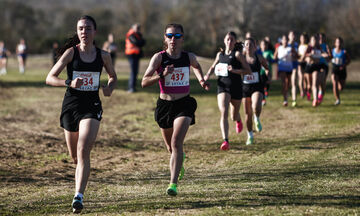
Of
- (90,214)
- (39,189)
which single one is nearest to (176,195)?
(90,214)

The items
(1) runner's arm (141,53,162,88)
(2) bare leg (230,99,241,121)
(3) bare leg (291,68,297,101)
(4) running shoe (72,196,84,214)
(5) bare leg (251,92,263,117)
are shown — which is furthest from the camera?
(3) bare leg (291,68,297,101)

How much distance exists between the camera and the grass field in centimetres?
650

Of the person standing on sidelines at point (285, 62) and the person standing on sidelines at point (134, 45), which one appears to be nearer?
the person standing on sidelines at point (285, 62)

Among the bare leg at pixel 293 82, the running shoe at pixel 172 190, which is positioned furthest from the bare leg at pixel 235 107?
the bare leg at pixel 293 82

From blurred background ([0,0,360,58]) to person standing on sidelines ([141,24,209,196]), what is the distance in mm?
34958

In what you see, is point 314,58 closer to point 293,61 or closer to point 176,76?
point 293,61

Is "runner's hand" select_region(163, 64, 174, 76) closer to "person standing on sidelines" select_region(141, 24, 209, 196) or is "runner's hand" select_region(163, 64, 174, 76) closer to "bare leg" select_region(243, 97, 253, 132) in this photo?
"person standing on sidelines" select_region(141, 24, 209, 196)

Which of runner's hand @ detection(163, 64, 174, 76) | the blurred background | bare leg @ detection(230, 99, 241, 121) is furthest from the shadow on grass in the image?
the blurred background

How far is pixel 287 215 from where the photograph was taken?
18.9ft

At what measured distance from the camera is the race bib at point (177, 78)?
7172 mm

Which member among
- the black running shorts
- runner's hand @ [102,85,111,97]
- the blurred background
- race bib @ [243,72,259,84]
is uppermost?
the blurred background

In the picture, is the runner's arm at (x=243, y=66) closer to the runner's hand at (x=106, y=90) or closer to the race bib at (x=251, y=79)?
the race bib at (x=251, y=79)

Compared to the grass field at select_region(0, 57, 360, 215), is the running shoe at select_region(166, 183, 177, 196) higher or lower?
higher

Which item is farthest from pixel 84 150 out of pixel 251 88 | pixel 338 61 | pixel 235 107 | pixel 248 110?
pixel 338 61
